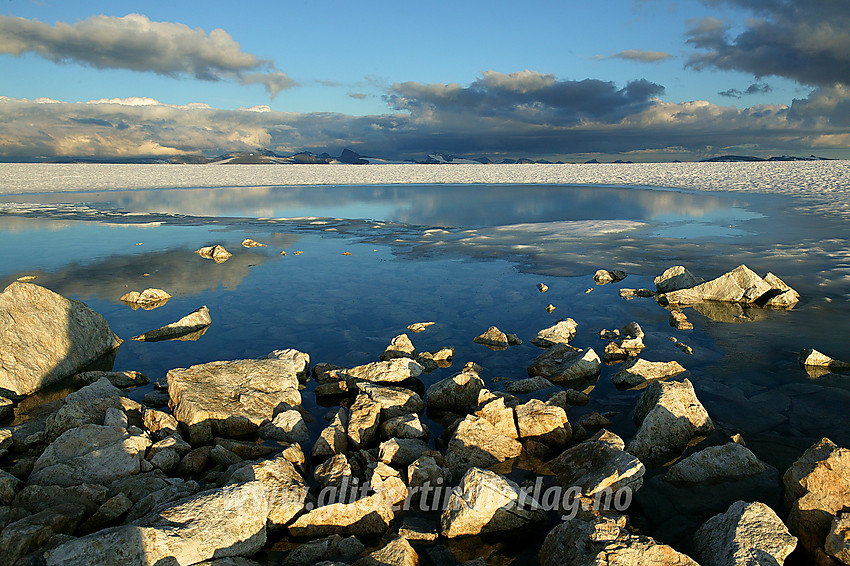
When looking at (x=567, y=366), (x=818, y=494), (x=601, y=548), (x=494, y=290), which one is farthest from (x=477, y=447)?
(x=494, y=290)

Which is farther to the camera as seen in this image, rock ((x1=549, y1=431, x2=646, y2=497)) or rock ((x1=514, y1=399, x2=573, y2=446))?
rock ((x1=514, y1=399, x2=573, y2=446))

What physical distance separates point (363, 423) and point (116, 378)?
3.68 metres

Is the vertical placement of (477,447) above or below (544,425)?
below

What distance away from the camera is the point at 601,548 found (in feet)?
11.2

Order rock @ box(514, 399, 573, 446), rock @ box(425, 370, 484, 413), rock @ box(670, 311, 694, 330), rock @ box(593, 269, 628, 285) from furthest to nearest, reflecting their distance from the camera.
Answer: rock @ box(593, 269, 628, 285) < rock @ box(670, 311, 694, 330) < rock @ box(425, 370, 484, 413) < rock @ box(514, 399, 573, 446)

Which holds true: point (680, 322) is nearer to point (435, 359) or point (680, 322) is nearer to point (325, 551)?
point (435, 359)

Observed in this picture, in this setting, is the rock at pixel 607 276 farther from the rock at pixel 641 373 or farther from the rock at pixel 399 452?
the rock at pixel 399 452

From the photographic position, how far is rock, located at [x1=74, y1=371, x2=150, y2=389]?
6.87 m

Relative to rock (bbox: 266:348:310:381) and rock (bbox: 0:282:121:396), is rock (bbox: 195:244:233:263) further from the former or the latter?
rock (bbox: 266:348:310:381)

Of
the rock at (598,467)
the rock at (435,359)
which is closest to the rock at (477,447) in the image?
the rock at (598,467)

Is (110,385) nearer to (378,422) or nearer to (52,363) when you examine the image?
(52,363)

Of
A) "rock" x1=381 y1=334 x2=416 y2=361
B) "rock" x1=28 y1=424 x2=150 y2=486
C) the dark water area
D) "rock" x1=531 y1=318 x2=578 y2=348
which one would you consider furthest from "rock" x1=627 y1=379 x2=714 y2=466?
"rock" x1=28 y1=424 x2=150 y2=486

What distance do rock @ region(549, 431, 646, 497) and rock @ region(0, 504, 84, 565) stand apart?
12.7ft

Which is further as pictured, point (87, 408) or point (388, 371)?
point (388, 371)
